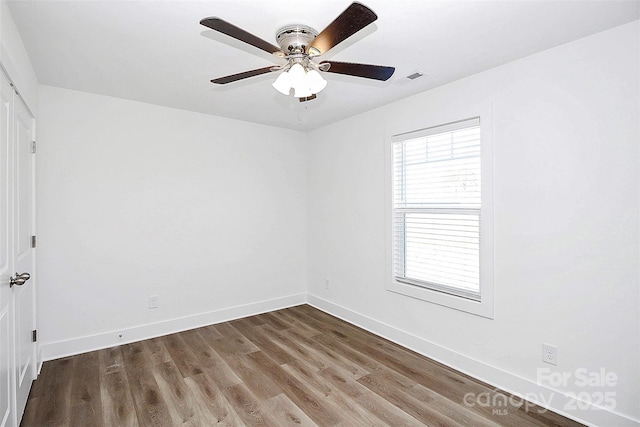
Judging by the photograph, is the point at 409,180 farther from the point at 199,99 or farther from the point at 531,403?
the point at 199,99

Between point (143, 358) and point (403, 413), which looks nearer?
point (403, 413)

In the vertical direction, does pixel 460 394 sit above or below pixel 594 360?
below

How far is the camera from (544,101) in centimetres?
228

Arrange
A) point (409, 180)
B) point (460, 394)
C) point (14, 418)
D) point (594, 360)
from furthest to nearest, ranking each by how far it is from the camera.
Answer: point (409, 180) → point (460, 394) → point (594, 360) → point (14, 418)

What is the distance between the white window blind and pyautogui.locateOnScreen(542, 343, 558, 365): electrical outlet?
0.53 meters

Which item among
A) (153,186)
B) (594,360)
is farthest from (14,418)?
(594,360)

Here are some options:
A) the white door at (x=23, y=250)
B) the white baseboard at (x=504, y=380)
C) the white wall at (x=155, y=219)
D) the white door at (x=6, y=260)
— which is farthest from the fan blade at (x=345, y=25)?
the white baseboard at (x=504, y=380)

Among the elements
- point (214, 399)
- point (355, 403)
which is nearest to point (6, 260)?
point (214, 399)

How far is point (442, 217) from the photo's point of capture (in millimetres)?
2969

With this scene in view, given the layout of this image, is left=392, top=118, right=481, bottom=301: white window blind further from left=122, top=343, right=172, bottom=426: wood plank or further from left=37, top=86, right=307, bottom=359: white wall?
left=122, top=343, right=172, bottom=426: wood plank

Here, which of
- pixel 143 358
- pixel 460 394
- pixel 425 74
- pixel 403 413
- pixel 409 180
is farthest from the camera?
pixel 409 180

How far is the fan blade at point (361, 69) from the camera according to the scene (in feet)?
6.00

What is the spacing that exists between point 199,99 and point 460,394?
136 inches

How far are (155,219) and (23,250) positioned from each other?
4.14 ft
